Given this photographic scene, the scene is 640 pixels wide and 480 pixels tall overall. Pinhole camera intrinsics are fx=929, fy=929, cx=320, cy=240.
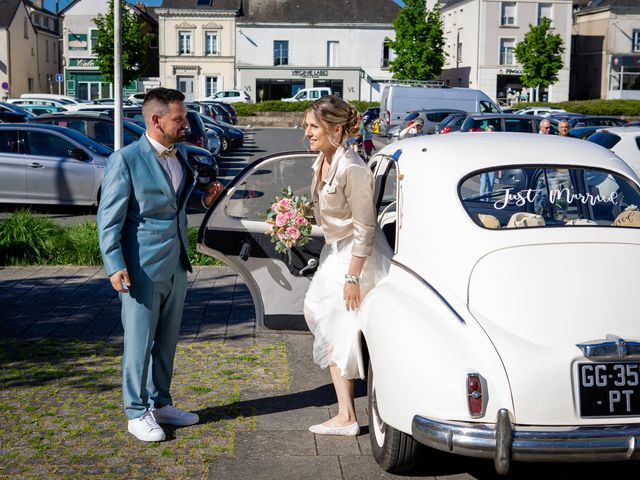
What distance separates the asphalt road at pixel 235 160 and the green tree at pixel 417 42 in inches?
697

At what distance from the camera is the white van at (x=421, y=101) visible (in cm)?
4478

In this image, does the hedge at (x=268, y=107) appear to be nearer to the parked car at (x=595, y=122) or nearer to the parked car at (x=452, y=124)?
the parked car at (x=452, y=124)

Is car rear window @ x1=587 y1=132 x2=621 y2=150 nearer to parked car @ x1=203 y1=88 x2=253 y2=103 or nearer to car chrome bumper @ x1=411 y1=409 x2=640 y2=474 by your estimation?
car chrome bumper @ x1=411 y1=409 x2=640 y2=474

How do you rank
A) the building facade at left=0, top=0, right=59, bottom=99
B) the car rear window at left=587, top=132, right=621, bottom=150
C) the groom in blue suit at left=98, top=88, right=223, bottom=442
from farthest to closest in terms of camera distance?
the building facade at left=0, top=0, right=59, bottom=99 < the car rear window at left=587, top=132, right=621, bottom=150 < the groom in blue suit at left=98, top=88, right=223, bottom=442

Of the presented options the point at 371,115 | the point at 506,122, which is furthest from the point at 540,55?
the point at 506,122

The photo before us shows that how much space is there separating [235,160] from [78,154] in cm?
1587

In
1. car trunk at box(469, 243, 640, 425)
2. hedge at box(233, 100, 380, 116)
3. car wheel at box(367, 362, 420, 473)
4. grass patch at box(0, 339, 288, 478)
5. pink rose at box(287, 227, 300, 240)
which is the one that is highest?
hedge at box(233, 100, 380, 116)

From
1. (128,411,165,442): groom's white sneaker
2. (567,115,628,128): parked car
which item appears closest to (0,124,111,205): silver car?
(128,411,165,442): groom's white sneaker

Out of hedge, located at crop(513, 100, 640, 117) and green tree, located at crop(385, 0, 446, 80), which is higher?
green tree, located at crop(385, 0, 446, 80)

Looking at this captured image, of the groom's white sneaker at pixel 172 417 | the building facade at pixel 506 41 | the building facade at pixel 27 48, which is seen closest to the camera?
the groom's white sneaker at pixel 172 417

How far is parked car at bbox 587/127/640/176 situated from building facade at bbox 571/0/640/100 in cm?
6017

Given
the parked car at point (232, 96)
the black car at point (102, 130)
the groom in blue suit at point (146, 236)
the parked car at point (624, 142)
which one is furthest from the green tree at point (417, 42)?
the groom in blue suit at point (146, 236)

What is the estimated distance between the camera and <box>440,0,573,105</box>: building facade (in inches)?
2945

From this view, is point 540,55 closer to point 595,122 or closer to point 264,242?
point 595,122
